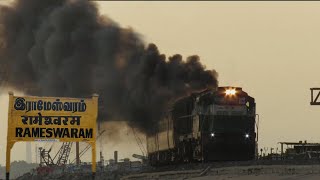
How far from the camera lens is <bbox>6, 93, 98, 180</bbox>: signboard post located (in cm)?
2644

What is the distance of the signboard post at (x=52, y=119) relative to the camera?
86.7 feet

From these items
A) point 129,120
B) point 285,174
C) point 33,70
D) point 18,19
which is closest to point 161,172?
point 285,174

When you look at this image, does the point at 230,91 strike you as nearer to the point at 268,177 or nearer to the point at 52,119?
the point at 268,177

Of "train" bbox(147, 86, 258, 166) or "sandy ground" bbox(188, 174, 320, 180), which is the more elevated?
"train" bbox(147, 86, 258, 166)

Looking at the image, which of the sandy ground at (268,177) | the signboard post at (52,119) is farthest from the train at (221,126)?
the signboard post at (52,119)

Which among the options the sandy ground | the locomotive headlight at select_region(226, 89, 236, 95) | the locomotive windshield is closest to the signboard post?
the sandy ground

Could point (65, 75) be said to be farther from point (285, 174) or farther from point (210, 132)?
point (285, 174)

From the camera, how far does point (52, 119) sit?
27.0 meters

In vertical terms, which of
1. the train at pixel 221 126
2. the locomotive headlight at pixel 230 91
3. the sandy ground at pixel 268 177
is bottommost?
the sandy ground at pixel 268 177

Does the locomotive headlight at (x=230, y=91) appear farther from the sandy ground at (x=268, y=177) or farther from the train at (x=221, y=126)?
the sandy ground at (x=268, y=177)

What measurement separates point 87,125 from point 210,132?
415 inches

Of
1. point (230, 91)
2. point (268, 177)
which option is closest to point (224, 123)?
point (230, 91)

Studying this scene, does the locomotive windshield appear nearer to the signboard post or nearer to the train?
the train

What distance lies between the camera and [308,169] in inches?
1106
